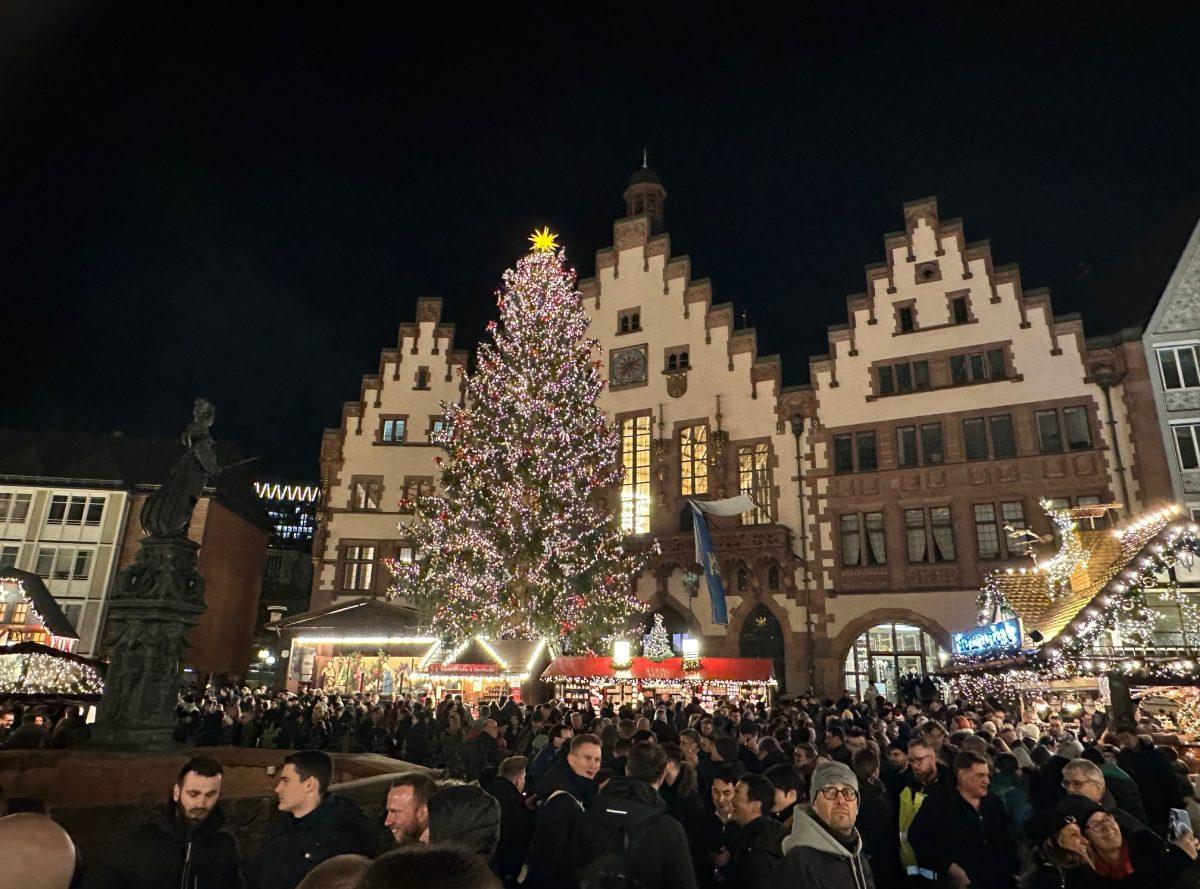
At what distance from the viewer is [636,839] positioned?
4840mm

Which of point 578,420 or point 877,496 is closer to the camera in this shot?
point 877,496

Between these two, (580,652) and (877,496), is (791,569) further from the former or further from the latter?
(580,652)

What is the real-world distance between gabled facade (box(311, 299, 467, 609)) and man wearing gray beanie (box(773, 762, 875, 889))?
108ft

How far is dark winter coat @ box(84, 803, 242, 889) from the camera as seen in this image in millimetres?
3985

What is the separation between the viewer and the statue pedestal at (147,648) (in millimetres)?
10391

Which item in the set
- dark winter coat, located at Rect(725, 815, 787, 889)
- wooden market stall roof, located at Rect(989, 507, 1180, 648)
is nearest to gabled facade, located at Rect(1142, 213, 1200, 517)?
wooden market stall roof, located at Rect(989, 507, 1180, 648)

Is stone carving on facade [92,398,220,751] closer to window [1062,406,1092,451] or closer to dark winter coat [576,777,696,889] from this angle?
dark winter coat [576,777,696,889]

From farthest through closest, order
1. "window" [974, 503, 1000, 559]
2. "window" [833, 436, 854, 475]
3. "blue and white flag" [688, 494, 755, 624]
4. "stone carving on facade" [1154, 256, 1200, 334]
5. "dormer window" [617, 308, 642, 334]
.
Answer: "dormer window" [617, 308, 642, 334]
"window" [833, 436, 854, 475]
"blue and white flag" [688, 494, 755, 624]
"window" [974, 503, 1000, 559]
"stone carving on facade" [1154, 256, 1200, 334]

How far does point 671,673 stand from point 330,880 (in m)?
24.3

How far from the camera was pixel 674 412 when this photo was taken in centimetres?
3438

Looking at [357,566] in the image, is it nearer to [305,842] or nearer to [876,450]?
[876,450]

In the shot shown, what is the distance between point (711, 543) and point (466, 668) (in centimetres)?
1085

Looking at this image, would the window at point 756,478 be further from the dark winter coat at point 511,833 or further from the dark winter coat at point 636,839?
the dark winter coat at point 636,839

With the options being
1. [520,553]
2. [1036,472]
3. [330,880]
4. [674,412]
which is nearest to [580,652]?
Result: [520,553]
